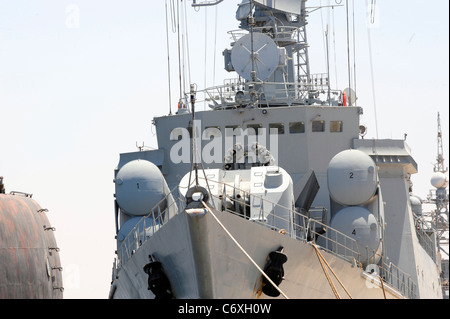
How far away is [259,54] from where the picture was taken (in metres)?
27.5

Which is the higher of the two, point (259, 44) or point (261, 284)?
point (259, 44)

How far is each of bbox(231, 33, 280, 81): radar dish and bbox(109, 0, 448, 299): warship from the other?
3 centimetres

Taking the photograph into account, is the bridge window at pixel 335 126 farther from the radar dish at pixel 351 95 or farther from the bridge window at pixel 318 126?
the radar dish at pixel 351 95

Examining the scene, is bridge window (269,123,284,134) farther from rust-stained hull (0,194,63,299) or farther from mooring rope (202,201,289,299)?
mooring rope (202,201,289,299)

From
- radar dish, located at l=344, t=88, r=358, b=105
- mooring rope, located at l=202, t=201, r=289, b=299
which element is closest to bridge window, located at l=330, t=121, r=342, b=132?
radar dish, located at l=344, t=88, r=358, b=105

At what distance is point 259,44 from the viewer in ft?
90.4

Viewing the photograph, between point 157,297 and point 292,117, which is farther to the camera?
point 292,117

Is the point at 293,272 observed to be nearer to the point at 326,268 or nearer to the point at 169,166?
the point at 326,268

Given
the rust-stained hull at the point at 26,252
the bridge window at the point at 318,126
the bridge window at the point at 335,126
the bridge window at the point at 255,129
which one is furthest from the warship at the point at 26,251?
the bridge window at the point at 335,126

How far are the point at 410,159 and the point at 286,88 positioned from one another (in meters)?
3.48

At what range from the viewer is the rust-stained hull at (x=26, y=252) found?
1089 inches

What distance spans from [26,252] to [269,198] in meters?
8.83

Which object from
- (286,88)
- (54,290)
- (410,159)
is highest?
(286,88)
